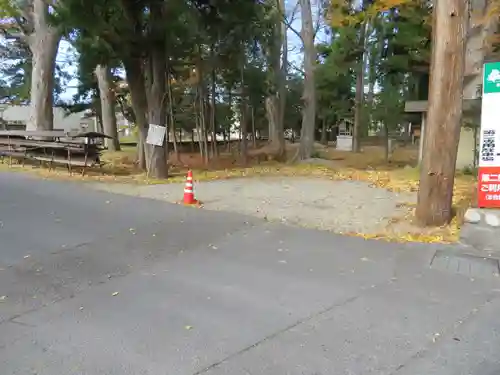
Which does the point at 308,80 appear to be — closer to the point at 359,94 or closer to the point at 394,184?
the point at 359,94

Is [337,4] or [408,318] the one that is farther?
[337,4]

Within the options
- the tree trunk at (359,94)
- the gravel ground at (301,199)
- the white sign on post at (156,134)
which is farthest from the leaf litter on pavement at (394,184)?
the tree trunk at (359,94)

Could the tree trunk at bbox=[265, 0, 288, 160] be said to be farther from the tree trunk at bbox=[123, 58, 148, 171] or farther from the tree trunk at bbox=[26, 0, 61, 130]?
the tree trunk at bbox=[26, 0, 61, 130]

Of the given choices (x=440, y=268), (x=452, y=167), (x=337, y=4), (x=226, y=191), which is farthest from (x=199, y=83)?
(x=440, y=268)

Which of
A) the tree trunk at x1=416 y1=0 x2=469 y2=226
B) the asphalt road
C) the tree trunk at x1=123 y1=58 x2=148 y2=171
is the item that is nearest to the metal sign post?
the tree trunk at x1=416 y1=0 x2=469 y2=226

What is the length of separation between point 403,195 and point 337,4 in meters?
10.5

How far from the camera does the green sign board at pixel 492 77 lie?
21.4 feet

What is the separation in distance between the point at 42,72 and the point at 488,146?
16.7m

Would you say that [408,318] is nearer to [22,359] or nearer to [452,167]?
[22,359]

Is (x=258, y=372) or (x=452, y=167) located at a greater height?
(x=452, y=167)

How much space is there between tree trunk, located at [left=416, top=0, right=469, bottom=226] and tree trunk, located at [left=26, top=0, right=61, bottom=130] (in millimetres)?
15299

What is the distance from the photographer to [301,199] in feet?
33.0

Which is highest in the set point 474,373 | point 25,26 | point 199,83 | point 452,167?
point 25,26

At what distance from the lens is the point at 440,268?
215 inches
